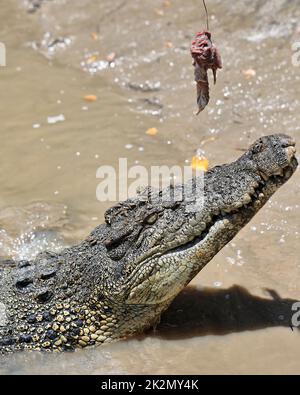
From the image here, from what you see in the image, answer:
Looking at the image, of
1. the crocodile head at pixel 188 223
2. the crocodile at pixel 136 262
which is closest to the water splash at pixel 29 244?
the crocodile at pixel 136 262

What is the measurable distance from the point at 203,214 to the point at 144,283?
1.88 feet

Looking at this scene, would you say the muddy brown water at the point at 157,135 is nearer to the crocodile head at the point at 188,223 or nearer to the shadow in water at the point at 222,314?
the shadow in water at the point at 222,314

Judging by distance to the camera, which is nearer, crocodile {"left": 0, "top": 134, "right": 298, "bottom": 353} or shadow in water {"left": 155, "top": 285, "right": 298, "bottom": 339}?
crocodile {"left": 0, "top": 134, "right": 298, "bottom": 353}

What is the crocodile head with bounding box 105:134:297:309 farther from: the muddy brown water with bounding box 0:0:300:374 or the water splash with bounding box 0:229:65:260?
the water splash with bounding box 0:229:65:260

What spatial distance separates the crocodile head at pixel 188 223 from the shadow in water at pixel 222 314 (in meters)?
0.39

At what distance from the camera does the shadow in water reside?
5.01 meters

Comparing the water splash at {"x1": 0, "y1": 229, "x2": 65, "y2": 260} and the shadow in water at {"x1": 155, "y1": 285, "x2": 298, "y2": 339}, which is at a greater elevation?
the water splash at {"x1": 0, "y1": 229, "x2": 65, "y2": 260}

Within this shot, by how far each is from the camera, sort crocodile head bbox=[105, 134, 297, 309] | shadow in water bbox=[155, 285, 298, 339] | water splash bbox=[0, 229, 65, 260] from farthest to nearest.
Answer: water splash bbox=[0, 229, 65, 260] < shadow in water bbox=[155, 285, 298, 339] < crocodile head bbox=[105, 134, 297, 309]

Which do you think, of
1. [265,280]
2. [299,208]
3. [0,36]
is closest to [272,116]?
[299,208]

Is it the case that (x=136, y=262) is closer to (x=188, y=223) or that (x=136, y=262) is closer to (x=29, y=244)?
(x=188, y=223)

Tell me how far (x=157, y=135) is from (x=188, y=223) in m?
3.50

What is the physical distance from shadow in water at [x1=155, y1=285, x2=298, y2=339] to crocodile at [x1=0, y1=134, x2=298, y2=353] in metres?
0.26

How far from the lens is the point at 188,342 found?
4957 mm

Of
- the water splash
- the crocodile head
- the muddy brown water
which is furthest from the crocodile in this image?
the water splash
